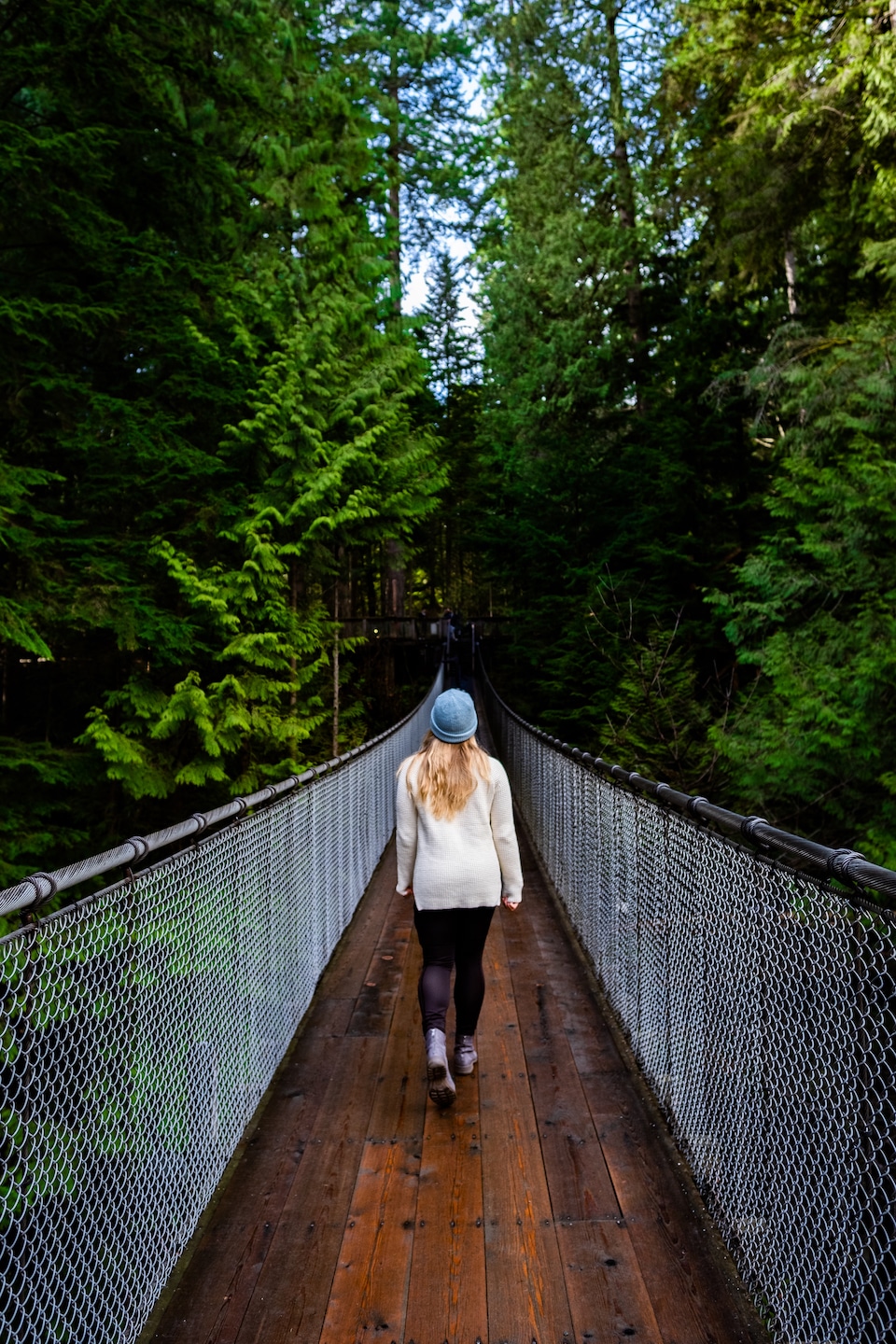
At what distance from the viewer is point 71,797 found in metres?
9.94

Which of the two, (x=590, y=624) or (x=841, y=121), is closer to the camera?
(x=841, y=121)

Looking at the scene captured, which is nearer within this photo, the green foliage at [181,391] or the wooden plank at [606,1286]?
the wooden plank at [606,1286]

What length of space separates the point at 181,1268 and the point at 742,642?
894 cm

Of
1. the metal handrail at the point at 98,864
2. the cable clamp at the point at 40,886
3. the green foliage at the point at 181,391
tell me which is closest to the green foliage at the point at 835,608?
the metal handrail at the point at 98,864

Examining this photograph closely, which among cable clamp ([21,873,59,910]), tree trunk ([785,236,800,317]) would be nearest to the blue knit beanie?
cable clamp ([21,873,59,910])

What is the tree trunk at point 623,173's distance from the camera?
1661cm

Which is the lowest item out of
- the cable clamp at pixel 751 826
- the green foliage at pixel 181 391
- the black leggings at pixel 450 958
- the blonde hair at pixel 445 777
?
the black leggings at pixel 450 958

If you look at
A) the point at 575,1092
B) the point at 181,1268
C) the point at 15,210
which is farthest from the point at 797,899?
the point at 15,210

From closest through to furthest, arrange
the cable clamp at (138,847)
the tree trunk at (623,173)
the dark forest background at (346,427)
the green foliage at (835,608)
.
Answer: the cable clamp at (138,847)
the green foliage at (835,608)
the dark forest background at (346,427)
the tree trunk at (623,173)

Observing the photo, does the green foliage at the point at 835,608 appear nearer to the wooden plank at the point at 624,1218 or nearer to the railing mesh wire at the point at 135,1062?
the wooden plank at the point at 624,1218

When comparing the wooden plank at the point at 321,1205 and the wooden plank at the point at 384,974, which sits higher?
the wooden plank at the point at 321,1205

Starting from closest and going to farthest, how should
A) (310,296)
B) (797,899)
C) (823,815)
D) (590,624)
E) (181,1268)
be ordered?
(797,899) < (181,1268) < (823,815) < (310,296) < (590,624)

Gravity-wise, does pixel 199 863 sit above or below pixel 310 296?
below

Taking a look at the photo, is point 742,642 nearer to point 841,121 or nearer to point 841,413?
point 841,413
